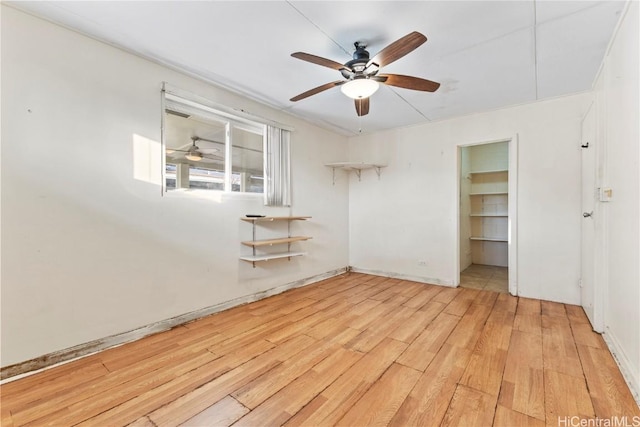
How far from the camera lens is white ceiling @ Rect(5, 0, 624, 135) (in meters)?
1.92

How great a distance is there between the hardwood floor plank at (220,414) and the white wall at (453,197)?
3.52 metres

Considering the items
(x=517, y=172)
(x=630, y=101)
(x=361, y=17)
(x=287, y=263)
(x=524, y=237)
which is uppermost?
(x=361, y=17)

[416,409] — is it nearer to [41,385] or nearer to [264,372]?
[264,372]

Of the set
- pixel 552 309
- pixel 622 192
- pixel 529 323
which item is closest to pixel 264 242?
pixel 529 323

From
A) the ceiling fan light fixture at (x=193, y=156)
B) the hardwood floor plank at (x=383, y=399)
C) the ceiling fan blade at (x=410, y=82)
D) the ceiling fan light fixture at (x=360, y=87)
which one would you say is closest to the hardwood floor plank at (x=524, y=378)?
the hardwood floor plank at (x=383, y=399)

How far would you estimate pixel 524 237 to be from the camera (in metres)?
3.57

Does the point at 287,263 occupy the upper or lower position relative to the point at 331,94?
lower

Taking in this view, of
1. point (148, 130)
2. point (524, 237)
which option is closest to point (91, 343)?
point (148, 130)

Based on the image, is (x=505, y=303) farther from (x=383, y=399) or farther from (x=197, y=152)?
(x=197, y=152)

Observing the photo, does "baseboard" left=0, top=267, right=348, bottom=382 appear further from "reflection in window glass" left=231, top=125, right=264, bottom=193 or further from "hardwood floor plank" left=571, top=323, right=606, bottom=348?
"hardwood floor plank" left=571, top=323, right=606, bottom=348

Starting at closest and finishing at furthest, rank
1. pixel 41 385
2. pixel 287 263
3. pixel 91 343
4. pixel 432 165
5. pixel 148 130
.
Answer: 1. pixel 41 385
2. pixel 91 343
3. pixel 148 130
4. pixel 287 263
5. pixel 432 165

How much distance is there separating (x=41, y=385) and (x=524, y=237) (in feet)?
16.4

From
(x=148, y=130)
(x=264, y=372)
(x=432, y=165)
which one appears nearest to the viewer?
(x=264, y=372)

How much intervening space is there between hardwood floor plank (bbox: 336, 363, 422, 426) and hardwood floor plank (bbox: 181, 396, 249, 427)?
0.58 m
